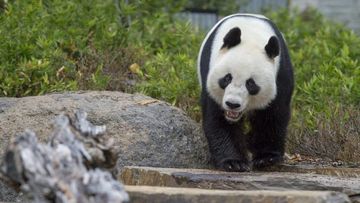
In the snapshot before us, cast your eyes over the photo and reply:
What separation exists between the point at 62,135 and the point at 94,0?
17.3 feet

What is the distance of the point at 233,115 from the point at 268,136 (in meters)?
0.57

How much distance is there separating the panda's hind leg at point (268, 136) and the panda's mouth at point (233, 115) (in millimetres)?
343

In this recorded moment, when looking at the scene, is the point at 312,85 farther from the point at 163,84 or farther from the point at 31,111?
the point at 31,111

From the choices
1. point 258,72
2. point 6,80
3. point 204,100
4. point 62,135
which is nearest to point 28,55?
point 6,80

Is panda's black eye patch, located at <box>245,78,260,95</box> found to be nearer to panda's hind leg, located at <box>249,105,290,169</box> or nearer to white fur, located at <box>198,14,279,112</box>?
white fur, located at <box>198,14,279,112</box>

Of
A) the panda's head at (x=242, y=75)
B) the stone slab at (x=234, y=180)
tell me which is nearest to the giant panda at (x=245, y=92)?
the panda's head at (x=242, y=75)

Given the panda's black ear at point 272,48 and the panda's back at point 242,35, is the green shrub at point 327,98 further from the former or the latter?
the panda's black ear at point 272,48

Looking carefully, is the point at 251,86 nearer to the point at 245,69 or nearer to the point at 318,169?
the point at 245,69

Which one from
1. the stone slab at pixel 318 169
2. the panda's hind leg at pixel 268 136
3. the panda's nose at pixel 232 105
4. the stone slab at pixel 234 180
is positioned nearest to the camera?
the stone slab at pixel 234 180

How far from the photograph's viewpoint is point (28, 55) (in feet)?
24.9

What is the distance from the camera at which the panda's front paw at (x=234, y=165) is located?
5902mm

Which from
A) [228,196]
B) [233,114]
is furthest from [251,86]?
[228,196]

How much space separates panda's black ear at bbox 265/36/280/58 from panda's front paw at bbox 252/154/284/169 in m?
0.81

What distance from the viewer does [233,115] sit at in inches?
227
